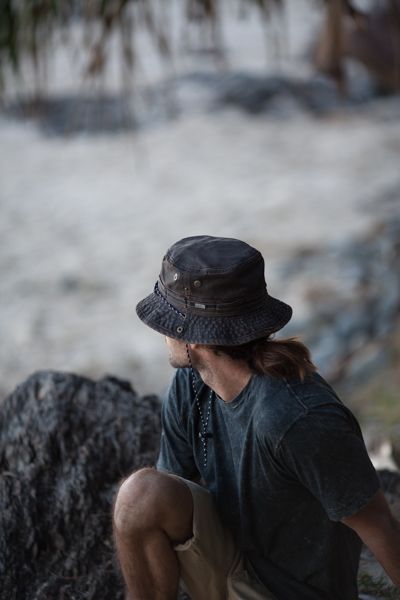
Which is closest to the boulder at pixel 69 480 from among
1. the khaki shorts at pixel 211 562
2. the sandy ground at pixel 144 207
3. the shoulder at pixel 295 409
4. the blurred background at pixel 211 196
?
the khaki shorts at pixel 211 562

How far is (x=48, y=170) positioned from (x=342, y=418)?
27.9 ft

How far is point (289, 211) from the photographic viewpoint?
8.56 metres

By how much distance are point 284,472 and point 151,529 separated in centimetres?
31

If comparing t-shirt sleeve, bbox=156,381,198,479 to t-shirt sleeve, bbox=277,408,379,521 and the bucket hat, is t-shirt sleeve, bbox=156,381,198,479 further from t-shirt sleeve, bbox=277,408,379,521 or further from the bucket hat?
t-shirt sleeve, bbox=277,408,379,521

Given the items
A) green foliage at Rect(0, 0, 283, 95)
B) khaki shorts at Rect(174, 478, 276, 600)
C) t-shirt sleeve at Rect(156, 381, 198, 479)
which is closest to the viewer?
khaki shorts at Rect(174, 478, 276, 600)

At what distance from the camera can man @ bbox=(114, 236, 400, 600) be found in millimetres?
1724

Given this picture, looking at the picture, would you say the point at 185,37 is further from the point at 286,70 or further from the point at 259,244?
the point at 286,70

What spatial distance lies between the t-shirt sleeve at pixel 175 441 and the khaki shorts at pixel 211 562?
112 millimetres

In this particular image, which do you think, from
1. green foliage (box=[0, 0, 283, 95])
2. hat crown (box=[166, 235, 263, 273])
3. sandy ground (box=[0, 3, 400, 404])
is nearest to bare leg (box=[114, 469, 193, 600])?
hat crown (box=[166, 235, 263, 273])

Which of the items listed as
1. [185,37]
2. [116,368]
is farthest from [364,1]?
[185,37]

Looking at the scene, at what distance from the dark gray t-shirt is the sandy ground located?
4.04 metres

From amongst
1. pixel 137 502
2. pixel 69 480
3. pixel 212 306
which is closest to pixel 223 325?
pixel 212 306

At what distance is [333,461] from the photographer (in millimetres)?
1695

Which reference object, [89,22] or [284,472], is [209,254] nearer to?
[284,472]
